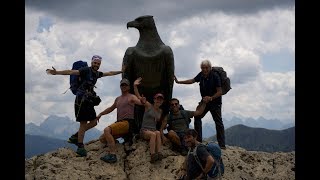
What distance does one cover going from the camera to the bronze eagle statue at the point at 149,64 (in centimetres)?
1187

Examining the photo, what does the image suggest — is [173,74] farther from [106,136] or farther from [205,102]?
[106,136]

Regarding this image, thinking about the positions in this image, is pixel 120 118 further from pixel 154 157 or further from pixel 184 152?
pixel 184 152

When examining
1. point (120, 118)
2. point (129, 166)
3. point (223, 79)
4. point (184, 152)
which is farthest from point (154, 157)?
point (223, 79)

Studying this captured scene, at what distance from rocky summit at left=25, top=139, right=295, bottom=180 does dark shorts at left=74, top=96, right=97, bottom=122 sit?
A: 40.1 inches

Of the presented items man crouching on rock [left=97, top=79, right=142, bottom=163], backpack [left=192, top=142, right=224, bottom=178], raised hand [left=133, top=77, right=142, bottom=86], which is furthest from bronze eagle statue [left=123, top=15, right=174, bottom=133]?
backpack [left=192, top=142, right=224, bottom=178]

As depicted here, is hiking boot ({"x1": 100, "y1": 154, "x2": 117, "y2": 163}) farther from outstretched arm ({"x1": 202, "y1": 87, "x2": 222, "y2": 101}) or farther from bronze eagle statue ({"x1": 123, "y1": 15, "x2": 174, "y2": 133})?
outstretched arm ({"x1": 202, "y1": 87, "x2": 222, "y2": 101})

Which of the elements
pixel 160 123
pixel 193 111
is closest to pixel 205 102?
pixel 193 111

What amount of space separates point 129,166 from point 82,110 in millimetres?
1634

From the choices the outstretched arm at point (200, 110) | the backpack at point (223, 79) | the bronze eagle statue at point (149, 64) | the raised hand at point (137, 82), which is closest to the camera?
the raised hand at point (137, 82)

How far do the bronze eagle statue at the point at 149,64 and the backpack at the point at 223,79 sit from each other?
1084 millimetres

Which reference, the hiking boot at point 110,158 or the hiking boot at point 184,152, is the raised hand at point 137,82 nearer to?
the hiking boot at point 110,158

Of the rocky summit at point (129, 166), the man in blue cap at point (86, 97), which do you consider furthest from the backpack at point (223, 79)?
the man in blue cap at point (86, 97)

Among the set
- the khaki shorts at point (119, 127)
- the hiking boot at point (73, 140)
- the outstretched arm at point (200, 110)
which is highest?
the outstretched arm at point (200, 110)

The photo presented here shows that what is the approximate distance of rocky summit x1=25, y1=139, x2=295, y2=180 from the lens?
10.6 meters
